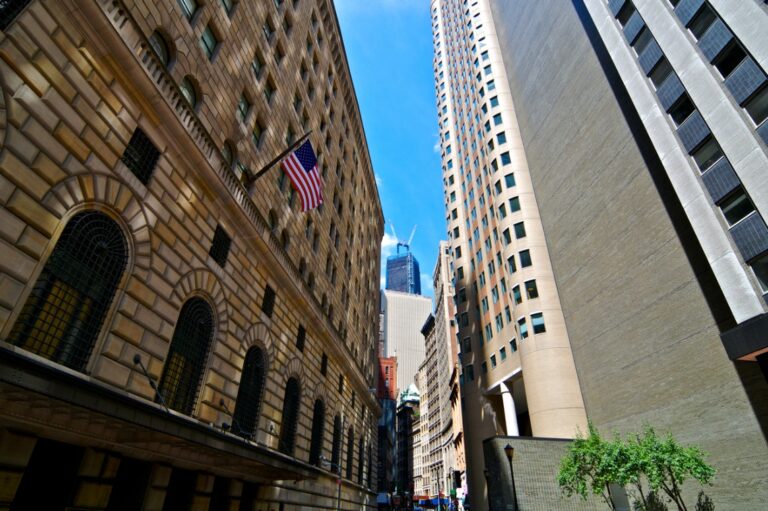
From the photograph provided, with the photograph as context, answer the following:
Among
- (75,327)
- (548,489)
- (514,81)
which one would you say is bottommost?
(548,489)

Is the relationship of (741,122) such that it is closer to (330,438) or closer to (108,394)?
(108,394)

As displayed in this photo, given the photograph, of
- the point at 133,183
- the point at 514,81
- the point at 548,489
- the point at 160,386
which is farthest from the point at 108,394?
the point at 514,81

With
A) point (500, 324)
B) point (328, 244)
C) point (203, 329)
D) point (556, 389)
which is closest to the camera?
point (203, 329)

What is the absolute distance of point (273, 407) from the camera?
65.7ft

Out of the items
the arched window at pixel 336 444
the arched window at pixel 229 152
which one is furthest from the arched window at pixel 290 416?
the arched window at pixel 229 152

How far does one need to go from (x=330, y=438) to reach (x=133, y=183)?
22.7 metres

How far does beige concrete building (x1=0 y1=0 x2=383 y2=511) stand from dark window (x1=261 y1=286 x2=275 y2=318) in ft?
0.33

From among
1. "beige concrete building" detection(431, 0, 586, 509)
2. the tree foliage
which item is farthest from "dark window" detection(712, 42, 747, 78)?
"beige concrete building" detection(431, 0, 586, 509)

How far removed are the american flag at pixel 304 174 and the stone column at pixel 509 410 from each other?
32.0 meters

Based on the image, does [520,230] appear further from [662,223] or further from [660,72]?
[660,72]

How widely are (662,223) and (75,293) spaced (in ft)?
100

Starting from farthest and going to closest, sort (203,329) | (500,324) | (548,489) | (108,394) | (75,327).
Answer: (500,324)
(548,489)
(203,329)
(75,327)
(108,394)

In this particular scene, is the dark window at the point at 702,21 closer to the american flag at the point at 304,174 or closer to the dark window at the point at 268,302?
the american flag at the point at 304,174

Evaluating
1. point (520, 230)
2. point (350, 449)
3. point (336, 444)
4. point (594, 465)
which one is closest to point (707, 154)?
point (594, 465)
